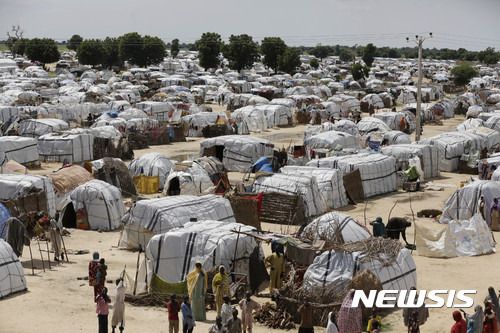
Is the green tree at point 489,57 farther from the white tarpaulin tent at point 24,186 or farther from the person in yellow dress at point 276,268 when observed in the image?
the person in yellow dress at point 276,268

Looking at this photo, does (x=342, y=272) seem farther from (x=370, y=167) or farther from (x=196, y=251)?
(x=370, y=167)

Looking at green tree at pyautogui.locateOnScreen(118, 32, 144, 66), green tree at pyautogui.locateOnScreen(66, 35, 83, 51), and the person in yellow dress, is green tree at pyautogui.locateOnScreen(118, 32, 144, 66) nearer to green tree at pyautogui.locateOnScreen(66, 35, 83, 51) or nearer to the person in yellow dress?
green tree at pyautogui.locateOnScreen(66, 35, 83, 51)

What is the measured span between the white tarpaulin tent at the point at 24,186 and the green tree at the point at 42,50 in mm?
85520

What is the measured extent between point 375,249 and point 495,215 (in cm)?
954

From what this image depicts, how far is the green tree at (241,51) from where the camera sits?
3981 inches

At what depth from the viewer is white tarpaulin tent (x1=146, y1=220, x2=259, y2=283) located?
1755cm

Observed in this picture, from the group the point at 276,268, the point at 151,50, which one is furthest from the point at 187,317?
the point at 151,50

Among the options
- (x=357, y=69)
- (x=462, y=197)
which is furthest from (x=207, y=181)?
(x=357, y=69)

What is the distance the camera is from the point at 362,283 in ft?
52.5

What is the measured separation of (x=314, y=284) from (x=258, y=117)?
36493 millimetres

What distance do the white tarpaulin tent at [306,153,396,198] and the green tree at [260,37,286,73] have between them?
7157 centimetres

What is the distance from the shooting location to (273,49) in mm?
103250

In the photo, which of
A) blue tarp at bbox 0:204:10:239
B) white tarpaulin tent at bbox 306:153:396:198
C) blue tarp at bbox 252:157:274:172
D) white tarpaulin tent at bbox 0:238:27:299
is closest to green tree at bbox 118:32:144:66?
blue tarp at bbox 252:157:274:172

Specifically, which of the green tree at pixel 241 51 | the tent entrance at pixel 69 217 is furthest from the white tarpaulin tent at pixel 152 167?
the green tree at pixel 241 51
